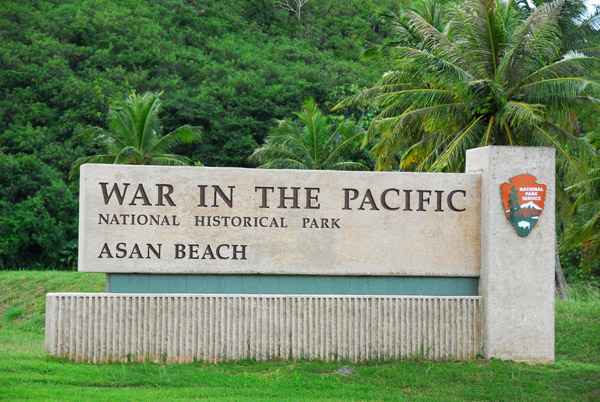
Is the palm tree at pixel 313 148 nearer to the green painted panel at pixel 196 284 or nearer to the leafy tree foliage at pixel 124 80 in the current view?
the leafy tree foliage at pixel 124 80

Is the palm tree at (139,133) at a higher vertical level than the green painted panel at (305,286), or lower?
higher

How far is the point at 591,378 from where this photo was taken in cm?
1238

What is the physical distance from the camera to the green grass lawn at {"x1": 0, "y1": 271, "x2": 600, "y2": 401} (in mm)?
10375

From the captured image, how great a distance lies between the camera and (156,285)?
1261cm

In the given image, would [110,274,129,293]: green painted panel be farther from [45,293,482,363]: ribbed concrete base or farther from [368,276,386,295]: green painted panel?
[368,276,386,295]: green painted panel

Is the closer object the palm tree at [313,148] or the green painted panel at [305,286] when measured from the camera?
the green painted panel at [305,286]

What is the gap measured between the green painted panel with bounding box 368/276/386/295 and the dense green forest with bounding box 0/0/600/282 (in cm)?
2139

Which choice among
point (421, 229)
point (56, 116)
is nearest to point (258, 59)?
point (56, 116)

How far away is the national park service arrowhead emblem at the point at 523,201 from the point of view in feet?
42.7

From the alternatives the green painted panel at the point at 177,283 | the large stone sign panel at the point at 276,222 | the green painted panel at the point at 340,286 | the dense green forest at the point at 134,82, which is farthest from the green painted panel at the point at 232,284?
the dense green forest at the point at 134,82

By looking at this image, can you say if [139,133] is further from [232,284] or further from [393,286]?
[393,286]

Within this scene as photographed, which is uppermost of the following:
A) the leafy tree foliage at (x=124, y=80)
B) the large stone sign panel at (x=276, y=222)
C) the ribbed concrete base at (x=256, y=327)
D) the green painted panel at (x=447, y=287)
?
the leafy tree foliage at (x=124, y=80)

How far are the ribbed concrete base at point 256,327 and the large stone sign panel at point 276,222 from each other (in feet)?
1.67

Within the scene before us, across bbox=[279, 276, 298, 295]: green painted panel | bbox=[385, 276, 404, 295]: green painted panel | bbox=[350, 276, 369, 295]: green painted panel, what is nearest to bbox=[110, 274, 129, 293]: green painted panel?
bbox=[279, 276, 298, 295]: green painted panel
